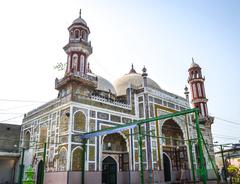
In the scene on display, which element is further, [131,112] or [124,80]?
[124,80]

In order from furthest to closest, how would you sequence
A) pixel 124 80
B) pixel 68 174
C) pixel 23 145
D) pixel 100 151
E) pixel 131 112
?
pixel 124 80
pixel 23 145
pixel 131 112
pixel 100 151
pixel 68 174

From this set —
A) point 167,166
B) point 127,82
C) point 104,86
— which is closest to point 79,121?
point 104,86

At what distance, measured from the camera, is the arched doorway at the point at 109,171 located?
18875mm

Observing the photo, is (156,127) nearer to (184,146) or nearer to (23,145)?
(184,146)

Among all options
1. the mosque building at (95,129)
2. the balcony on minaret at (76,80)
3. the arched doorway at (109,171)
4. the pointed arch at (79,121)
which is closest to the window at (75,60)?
the mosque building at (95,129)

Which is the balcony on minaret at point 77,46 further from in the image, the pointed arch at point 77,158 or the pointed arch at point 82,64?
the pointed arch at point 77,158

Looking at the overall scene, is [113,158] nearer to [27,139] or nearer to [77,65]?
[77,65]

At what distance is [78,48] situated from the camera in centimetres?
2009

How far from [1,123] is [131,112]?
1402 cm

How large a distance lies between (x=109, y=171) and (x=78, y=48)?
10753mm

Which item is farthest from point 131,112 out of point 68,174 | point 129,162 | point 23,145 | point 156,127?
point 23,145

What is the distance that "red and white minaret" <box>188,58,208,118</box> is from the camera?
102 feet

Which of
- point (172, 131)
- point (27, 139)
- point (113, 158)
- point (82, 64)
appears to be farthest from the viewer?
point (172, 131)

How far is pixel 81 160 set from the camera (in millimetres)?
16016
